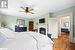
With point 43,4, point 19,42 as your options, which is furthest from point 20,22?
point 19,42

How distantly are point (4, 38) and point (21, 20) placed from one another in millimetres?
12003

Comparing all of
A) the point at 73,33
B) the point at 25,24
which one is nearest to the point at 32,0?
the point at 73,33

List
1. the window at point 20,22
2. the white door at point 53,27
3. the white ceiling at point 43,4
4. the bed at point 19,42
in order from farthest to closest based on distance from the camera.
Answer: the window at point 20,22 → the white door at point 53,27 → the white ceiling at point 43,4 → the bed at point 19,42

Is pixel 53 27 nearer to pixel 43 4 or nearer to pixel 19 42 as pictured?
pixel 43 4

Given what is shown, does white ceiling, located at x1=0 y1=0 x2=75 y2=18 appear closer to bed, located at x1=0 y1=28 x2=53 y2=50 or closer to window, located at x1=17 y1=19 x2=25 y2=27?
bed, located at x1=0 y1=28 x2=53 y2=50

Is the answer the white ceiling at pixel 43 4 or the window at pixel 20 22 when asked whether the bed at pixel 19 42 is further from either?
the window at pixel 20 22

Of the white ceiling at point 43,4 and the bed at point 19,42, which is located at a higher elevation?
the white ceiling at point 43,4

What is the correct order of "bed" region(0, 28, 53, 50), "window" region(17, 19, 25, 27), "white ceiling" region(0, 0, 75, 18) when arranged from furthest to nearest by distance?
"window" region(17, 19, 25, 27)
"white ceiling" region(0, 0, 75, 18)
"bed" region(0, 28, 53, 50)

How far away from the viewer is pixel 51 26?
9.34 m

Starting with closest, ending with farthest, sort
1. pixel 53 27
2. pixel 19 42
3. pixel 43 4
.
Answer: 1. pixel 19 42
2. pixel 43 4
3. pixel 53 27

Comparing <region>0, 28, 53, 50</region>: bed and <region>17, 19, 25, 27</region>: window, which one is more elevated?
<region>17, 19, 25, 27</region>: window

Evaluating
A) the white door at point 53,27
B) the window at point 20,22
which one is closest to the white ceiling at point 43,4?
the white door at point 53,27

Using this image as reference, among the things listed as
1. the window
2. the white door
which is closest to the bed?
the white door

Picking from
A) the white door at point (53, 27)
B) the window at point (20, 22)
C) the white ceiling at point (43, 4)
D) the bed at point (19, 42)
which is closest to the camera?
the bed at point (19, 42)
